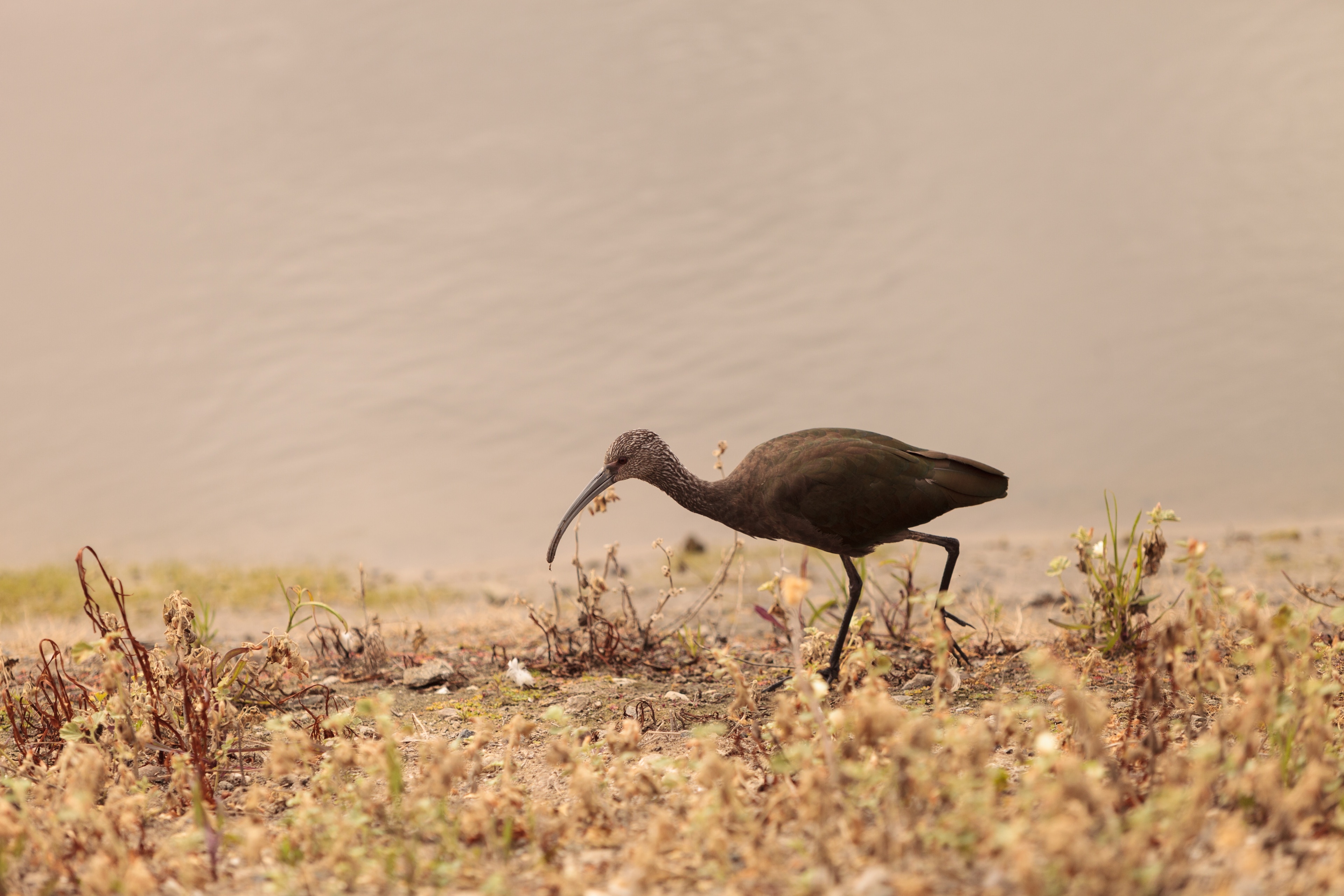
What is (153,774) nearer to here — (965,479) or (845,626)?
(845,626)

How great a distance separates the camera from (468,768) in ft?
11.7

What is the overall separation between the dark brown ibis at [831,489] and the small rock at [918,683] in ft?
0.66

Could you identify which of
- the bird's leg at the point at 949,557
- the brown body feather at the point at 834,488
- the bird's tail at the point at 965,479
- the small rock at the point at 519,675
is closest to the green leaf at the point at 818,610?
the brown body feather at the point at 834,488

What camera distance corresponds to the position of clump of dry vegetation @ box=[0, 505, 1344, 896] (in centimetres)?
254

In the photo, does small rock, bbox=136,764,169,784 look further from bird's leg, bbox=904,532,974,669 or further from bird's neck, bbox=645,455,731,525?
bird's leg, bbox=904,532,974,669

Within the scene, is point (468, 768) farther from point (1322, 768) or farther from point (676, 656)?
point (1322, 768)

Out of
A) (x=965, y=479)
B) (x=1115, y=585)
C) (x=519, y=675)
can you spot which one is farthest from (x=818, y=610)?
(x=519, y=675)

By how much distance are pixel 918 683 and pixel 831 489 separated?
958 mm

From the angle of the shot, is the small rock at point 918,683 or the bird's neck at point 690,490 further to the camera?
the bird's neck at point 690,490

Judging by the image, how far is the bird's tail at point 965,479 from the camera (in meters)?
5.03

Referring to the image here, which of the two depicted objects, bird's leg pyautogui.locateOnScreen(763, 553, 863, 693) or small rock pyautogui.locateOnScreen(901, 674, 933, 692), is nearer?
small rock pyautogui.locateOnScreen(901, 674, 933, 692)

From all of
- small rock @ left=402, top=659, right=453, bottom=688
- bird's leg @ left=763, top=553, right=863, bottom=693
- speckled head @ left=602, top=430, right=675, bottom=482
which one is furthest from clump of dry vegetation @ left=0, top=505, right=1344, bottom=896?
speckled head @ left=602, top=430, right=675, bottom=482

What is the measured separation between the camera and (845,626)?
16.4 feet

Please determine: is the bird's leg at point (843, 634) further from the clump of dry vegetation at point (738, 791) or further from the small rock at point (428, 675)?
the small rock at point (428, 675)
